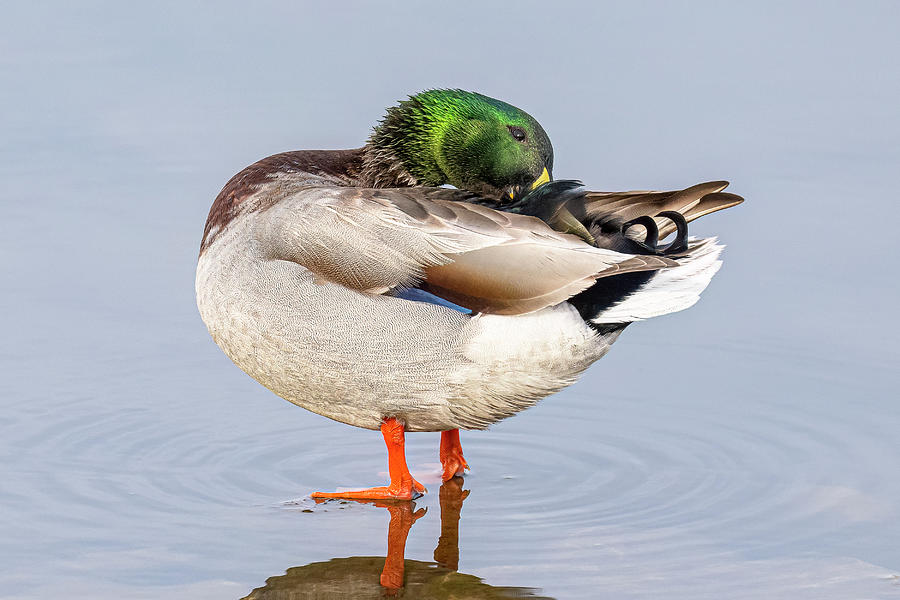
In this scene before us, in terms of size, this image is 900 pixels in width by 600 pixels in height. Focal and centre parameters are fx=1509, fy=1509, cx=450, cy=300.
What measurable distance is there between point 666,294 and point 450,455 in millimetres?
1233

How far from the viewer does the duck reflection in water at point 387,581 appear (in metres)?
4.75

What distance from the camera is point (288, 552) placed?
16.5ft

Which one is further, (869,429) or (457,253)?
(869,429)

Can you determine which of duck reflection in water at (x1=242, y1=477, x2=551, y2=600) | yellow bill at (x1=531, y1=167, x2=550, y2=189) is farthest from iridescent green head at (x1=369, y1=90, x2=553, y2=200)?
duck reflection in water at (x1=242, y1=477, x2=551, y2=600)

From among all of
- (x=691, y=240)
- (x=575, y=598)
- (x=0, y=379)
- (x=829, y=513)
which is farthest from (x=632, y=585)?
(x=0, y=379)

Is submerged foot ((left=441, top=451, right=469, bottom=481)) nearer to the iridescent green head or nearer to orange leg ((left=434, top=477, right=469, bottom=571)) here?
orange leg ((left=434, top=477, right=469, bottom=571))

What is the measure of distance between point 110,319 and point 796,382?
3.07 m

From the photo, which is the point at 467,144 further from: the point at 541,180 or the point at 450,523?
the point at 450,523

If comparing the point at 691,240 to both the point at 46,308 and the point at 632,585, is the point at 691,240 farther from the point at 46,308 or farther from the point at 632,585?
the point at 46,308

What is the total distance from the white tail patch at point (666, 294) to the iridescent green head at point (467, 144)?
0.81 m

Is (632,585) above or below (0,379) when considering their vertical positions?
below

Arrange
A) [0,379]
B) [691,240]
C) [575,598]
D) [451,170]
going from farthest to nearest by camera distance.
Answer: [0,379], [451,170], [691,240], [575,598]

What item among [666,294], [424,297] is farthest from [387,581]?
[666,294]

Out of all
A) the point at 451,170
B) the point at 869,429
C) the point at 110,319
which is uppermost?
the point at 451,170
